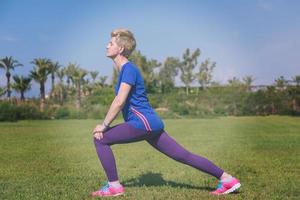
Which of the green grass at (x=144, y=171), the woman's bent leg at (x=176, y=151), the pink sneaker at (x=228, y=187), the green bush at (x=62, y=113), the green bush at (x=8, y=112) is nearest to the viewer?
the woman's bent leg at (x=176, y=151)

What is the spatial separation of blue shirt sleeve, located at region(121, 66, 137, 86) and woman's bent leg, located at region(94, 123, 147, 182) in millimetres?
445

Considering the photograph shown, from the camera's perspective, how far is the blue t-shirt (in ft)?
18.6

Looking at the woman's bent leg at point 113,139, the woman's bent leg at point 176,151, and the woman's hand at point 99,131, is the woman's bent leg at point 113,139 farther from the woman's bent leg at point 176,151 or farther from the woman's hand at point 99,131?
the woman's bent leg at point 176,151

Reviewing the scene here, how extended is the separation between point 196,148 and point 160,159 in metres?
2.51

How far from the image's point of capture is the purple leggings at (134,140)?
226 inches

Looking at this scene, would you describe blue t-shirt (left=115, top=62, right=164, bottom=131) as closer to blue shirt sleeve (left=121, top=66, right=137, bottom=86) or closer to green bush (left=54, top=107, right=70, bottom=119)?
blue shirt sleeve (left=121, top=66, right=137, bottom=86)

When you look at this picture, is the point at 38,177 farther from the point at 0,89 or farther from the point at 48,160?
the point at 0,89

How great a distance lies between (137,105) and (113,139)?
1.39 ft

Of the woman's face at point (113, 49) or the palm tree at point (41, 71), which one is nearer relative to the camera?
the woman's face at point (113, 49)

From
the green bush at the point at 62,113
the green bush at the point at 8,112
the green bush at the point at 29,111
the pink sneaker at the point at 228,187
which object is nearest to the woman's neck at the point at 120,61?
the pink sneaker at the point at 228,187

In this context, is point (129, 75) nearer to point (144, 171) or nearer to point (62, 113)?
point (144, 171)

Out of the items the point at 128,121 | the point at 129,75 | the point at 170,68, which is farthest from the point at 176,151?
the point at 170,68

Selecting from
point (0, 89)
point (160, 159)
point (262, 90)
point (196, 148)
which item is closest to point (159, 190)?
point (160, 159)

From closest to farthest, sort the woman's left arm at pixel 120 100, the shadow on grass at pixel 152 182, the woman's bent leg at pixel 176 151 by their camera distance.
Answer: the woman's left arm at pixel 120 100, the woman's bent leg at pixel 176 151, the shadow on grass at pixel 152 182
